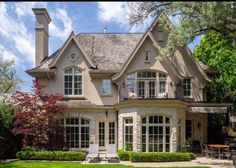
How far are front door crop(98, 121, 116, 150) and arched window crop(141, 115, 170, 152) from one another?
4.84m

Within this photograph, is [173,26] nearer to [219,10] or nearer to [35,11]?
[219,10]

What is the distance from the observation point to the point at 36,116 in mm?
28078

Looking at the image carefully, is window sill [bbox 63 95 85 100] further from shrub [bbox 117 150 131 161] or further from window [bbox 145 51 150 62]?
shrub [bbox 117 150 131 161]

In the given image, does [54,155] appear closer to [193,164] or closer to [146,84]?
[146,84]

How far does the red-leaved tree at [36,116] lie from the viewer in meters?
27.8

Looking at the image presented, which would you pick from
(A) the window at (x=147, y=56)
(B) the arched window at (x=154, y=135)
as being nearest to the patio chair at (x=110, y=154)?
(B) the arched window at (x=154, y=135)

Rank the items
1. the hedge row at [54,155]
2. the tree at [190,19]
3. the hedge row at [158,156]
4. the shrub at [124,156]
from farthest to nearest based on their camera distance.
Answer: the shrub at [124,156]
the hedge row at [54,155]
the hedge row at [158,156]
the tree at [190,19]

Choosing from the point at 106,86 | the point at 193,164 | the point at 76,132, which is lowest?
the point at 193,164

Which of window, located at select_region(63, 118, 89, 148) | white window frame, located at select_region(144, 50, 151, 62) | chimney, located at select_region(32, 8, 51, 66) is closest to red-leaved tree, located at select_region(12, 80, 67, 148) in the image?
window, located at select_region(63, 118, 89, 148)

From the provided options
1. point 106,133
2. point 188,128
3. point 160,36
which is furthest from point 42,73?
point 188,128

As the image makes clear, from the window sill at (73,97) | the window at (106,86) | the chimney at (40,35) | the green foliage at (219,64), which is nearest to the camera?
the window sill at (73,97)

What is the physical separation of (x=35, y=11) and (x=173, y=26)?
17.6m

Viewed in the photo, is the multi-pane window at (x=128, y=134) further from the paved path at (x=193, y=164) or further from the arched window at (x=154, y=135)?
the paved path at (x=193, y=164)

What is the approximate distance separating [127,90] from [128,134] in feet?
12.1
